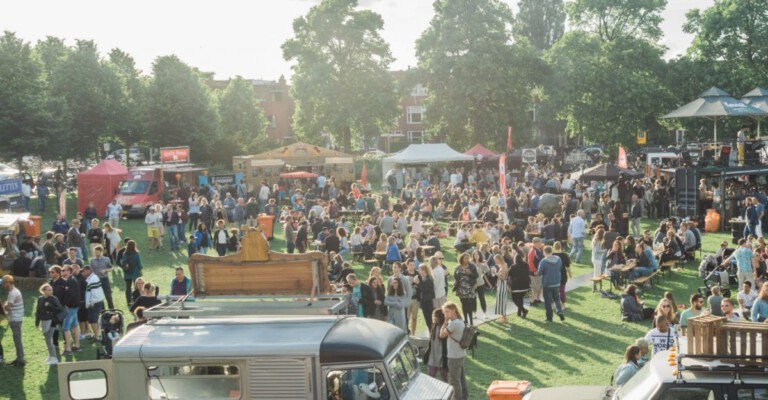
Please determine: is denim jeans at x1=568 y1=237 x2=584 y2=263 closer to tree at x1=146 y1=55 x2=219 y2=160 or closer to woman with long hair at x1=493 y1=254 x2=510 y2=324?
woman with long hair at x1=493 y1=254 x2=510 y2=324

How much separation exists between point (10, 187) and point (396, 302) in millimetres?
23871

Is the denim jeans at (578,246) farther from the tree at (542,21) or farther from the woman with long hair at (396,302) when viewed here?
the tree at (542,21)

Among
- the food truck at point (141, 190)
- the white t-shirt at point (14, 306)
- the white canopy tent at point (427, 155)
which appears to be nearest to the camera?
the white t-shirt at point (14, 306)

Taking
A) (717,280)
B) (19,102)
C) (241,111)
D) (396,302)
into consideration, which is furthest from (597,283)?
(241,111)

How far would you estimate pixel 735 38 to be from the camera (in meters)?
55.4

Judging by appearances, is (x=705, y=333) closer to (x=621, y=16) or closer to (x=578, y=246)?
(x=578, y=246)

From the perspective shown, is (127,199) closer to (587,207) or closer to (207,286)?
(587,207)

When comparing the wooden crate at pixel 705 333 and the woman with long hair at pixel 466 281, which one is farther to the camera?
the woman with long hair at pixel 466 281

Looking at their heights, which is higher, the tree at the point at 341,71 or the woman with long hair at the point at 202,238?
the tree at the point at 341,71

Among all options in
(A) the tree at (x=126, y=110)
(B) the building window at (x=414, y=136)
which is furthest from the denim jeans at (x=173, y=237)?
(B) the building window at (x=414, y=136)

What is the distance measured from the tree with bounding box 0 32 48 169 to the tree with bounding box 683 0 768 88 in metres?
43.4

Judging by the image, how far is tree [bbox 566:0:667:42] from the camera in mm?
62438

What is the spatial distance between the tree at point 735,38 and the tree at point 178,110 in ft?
115

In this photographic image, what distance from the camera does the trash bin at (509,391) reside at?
10.9m
